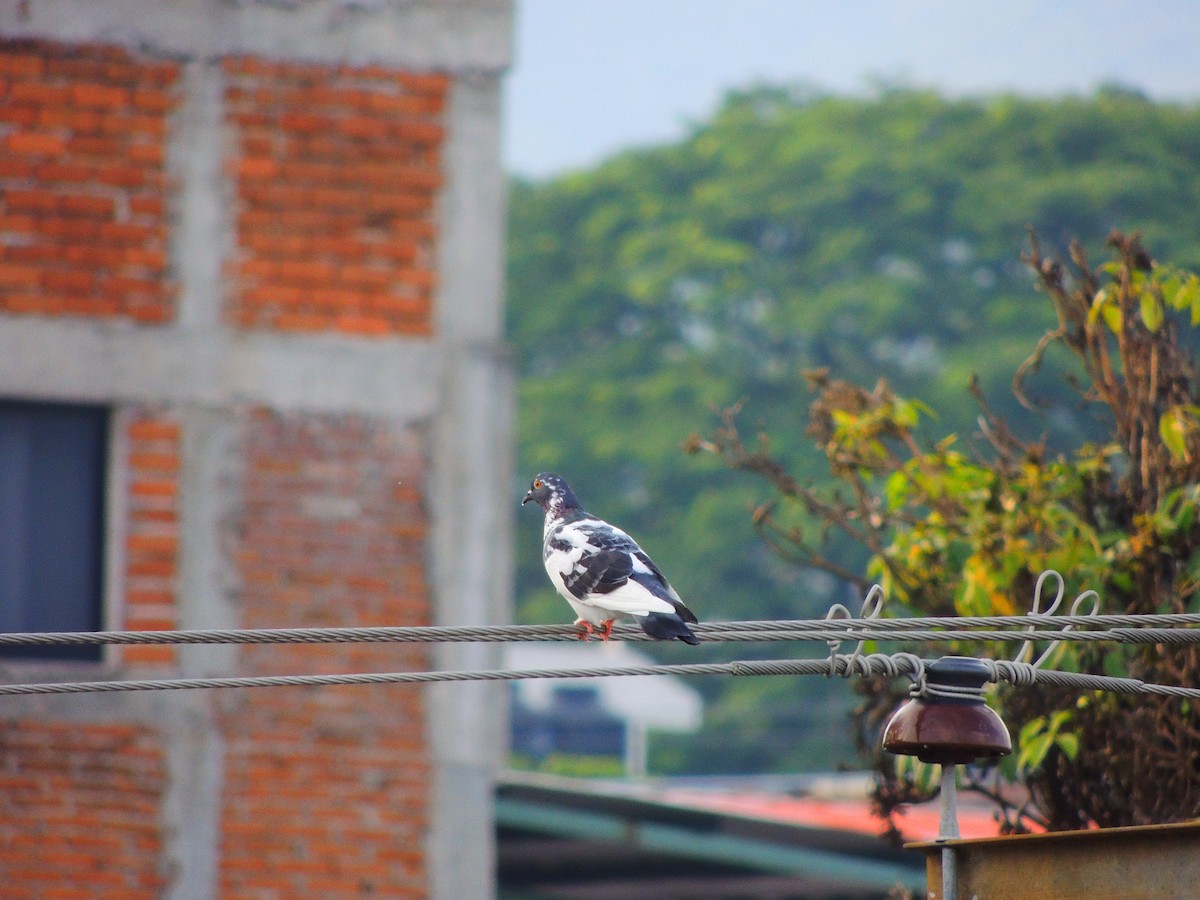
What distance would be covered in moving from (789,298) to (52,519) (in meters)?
Result: 31.4

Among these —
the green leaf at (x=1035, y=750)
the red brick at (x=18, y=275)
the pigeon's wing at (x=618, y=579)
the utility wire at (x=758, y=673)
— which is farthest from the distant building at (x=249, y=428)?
the green leaf at (x=1035, y=750)

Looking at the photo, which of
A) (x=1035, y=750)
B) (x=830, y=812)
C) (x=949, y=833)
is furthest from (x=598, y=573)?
(x=830, y=812)

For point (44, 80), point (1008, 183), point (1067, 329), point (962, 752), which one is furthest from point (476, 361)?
point (1008, 183)

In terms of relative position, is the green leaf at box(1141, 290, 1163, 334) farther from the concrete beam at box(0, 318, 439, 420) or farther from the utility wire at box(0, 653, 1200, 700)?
the concrete beam at box(0, 318, 439, 420)

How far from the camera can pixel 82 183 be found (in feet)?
29.3

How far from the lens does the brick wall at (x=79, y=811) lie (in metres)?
8.45

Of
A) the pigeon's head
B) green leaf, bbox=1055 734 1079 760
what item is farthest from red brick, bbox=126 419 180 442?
green leaf, bbox=1055 734 1079 760

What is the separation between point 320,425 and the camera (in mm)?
9156

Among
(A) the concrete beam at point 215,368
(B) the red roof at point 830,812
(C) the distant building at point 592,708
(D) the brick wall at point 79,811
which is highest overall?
(A) the concrete beam at point 215,368

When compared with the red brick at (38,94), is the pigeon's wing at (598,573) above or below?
below

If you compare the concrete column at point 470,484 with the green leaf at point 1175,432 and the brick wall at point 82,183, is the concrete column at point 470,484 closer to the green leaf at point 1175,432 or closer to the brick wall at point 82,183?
the brick wall at point 82,183

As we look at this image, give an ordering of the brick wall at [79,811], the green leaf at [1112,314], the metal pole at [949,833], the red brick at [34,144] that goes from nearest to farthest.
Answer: the metal pole at [949,833], the green leaf at [1112,314], the brick wall at [79,811], the red brick at [34,144]

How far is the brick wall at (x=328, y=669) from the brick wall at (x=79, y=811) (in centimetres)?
43

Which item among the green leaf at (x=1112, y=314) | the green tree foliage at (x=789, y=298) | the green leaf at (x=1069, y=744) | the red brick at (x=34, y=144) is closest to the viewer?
the green leaf at (x=1069, y=744)
